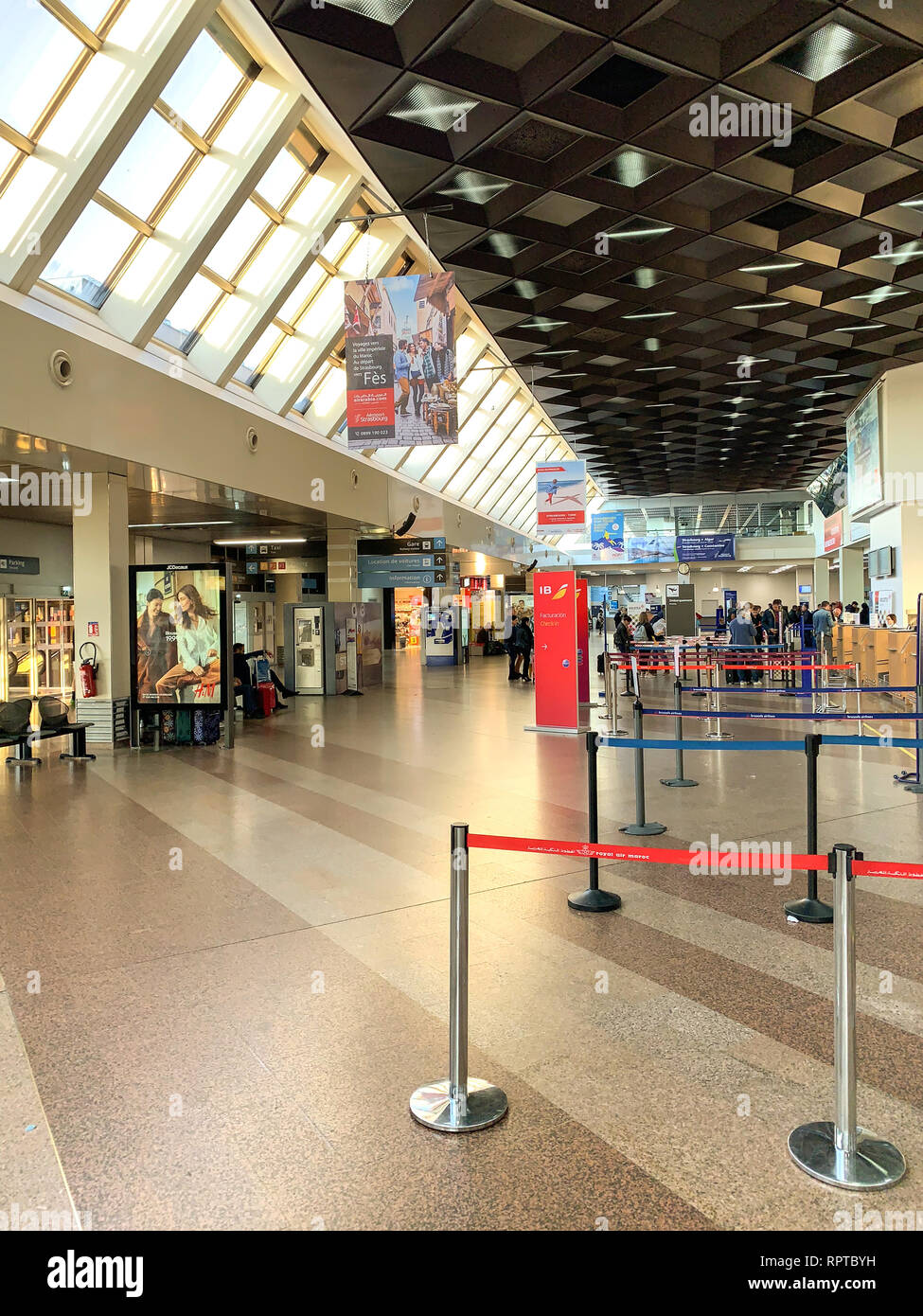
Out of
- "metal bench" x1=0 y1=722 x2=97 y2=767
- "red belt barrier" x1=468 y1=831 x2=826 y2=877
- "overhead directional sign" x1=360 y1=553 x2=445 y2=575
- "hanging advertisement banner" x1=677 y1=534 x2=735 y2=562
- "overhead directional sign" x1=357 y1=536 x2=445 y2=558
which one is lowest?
"metal bench" x1=0 y1=722 x2=97 y2=767

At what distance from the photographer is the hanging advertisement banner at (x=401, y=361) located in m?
10.6

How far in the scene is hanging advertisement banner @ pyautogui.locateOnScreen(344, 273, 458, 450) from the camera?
10.6 m

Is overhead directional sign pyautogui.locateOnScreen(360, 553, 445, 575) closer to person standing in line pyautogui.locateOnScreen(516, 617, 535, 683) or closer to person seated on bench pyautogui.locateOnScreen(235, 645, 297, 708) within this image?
person standing in line pyautogui.locateOnScreen(516, 617, 535, 683)

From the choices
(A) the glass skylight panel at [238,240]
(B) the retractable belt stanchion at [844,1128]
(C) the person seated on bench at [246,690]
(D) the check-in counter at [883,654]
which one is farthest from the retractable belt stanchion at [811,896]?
(C) the person seated on bench at [246,690]

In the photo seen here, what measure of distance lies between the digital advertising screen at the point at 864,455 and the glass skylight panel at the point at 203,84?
49.6 ft

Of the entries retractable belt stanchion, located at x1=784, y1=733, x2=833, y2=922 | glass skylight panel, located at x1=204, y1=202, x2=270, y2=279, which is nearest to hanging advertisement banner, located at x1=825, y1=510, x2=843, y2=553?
glass skylight panel, located at x1=204, y1=202, x2=270, y2=279

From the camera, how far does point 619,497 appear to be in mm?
49281

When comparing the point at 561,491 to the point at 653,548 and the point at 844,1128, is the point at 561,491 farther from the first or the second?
the point at 653,548

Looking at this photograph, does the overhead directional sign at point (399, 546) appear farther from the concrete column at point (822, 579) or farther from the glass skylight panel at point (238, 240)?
the concrete column at point (822, 579)

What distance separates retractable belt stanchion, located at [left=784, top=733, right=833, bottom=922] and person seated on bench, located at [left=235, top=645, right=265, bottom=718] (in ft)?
40.5

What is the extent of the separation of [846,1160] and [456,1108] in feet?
4.16

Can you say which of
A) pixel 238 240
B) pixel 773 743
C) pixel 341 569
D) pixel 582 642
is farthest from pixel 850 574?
pixel 773 743
